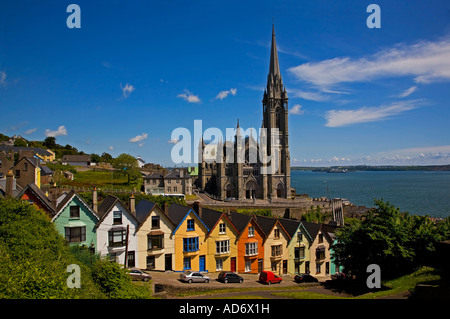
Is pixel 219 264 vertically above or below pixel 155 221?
below

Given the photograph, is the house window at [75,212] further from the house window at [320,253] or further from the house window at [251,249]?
the house window at [320,253]

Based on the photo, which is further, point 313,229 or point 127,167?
point 127,167

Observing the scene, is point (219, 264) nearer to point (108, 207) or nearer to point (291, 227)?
point (291, 227)

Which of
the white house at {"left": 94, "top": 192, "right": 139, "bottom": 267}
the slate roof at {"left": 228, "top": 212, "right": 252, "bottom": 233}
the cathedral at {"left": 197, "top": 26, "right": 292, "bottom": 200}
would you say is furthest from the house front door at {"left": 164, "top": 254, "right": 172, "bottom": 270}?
the cathedral at {"left": 197, "top": 26, "right": 292, "bottom": 200}

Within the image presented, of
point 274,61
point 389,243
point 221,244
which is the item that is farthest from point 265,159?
point 389,243

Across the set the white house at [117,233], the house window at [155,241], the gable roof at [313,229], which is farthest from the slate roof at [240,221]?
the white house at [117,233]

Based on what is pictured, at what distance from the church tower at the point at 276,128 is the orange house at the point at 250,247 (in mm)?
49371

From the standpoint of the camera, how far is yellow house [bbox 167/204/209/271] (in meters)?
28.0

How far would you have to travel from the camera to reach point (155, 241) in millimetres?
27312

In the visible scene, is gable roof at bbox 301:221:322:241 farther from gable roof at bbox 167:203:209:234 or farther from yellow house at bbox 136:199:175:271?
yellow house at bbox 136:199:175:271

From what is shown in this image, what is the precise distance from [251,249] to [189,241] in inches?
265

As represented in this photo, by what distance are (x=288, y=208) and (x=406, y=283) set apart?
41041 millimetres
